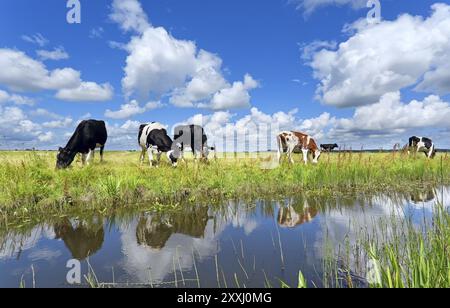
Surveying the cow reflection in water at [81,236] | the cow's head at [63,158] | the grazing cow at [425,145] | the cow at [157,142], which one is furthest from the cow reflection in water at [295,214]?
the grazing cow at [425,145]

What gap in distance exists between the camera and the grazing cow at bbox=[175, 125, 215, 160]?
18234 millimetres

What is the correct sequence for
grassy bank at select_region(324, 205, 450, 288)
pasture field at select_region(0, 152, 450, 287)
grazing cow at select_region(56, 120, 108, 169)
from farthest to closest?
grazing cow at select_region(56, 120, 108, 169) → pasture field at select_region(0, 152, 450, 287) → grassy bank at select_region(324, 205, 450, 288)

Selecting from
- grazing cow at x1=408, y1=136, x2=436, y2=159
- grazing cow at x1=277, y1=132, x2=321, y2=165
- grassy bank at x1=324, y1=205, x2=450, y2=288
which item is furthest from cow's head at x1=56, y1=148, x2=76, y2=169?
grazing cow at x1=408, y1=136, x2=436, y2=159

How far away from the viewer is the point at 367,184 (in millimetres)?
10023

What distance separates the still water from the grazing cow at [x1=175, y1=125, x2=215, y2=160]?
11198 millimetres

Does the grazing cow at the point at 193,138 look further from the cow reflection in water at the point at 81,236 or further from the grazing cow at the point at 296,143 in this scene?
the cow reflection in water at the point at 81,236

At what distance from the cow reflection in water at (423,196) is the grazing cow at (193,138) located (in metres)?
11.6

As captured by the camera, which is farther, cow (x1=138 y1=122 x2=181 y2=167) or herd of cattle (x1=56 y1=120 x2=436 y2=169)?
cow (x1=138 y1=122 x2=181 y2=167)

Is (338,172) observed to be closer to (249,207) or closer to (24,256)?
(249,207)

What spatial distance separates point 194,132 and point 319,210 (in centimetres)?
1276

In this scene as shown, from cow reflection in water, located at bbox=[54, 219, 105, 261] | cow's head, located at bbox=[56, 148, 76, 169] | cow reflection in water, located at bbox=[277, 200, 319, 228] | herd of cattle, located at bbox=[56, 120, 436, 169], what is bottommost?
cow reflection in water, located at bbox=[54, 219, 105, 261]

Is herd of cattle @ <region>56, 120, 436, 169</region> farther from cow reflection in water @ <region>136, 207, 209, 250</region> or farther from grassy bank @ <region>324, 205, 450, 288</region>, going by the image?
grassy bank @ <region>324, 205, 450, 288</region>
